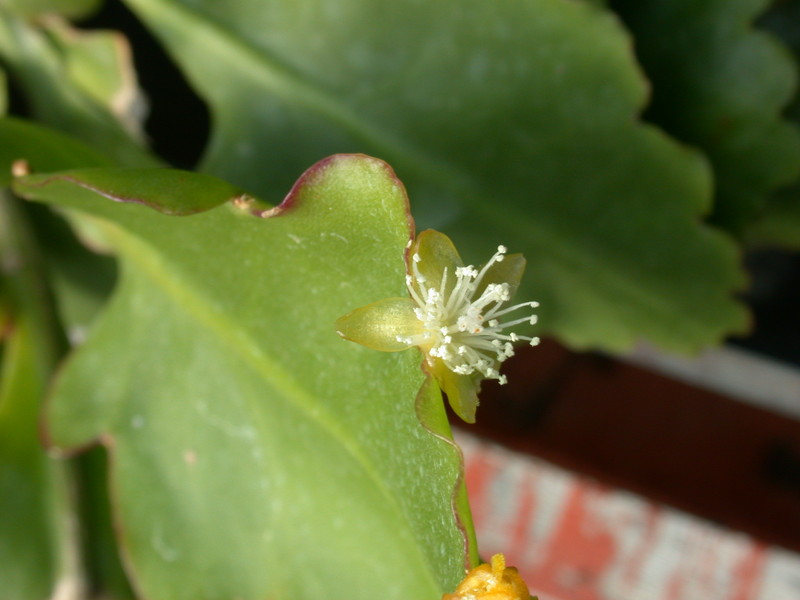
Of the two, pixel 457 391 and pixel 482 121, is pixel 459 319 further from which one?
pixel 482 121

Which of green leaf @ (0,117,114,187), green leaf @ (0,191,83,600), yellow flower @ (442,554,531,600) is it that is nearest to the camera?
yellow flower @ (442,554,531,600)

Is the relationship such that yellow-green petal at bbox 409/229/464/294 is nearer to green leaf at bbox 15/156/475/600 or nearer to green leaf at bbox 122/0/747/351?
green leaf at bbox 15/156/475/600

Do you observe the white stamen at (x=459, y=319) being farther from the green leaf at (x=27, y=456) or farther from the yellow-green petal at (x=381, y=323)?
the green leaf at (x=27, y=456)

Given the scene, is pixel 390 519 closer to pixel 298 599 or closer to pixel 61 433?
pixel 298 599

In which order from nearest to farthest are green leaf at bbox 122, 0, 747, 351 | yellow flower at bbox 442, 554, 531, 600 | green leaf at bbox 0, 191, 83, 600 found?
1. yellow flower at bbox 442, 554, 531, 600
2. green leaf at bbox 122, 0, 747, 351
3. green leaf at bbox 0, 191, 83, 600

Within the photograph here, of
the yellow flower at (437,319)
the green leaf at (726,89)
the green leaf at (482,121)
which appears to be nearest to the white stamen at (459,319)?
the yellow flower at (437,319)

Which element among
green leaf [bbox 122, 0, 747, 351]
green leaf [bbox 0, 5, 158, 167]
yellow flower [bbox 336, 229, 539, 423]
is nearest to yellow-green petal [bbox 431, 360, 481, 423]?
yellow flower [bbox 336, 229, 539, 423]

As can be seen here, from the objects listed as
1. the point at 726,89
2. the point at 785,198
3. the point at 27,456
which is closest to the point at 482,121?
the point at 726,89

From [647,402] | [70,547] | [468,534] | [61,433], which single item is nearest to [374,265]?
[468,534]
